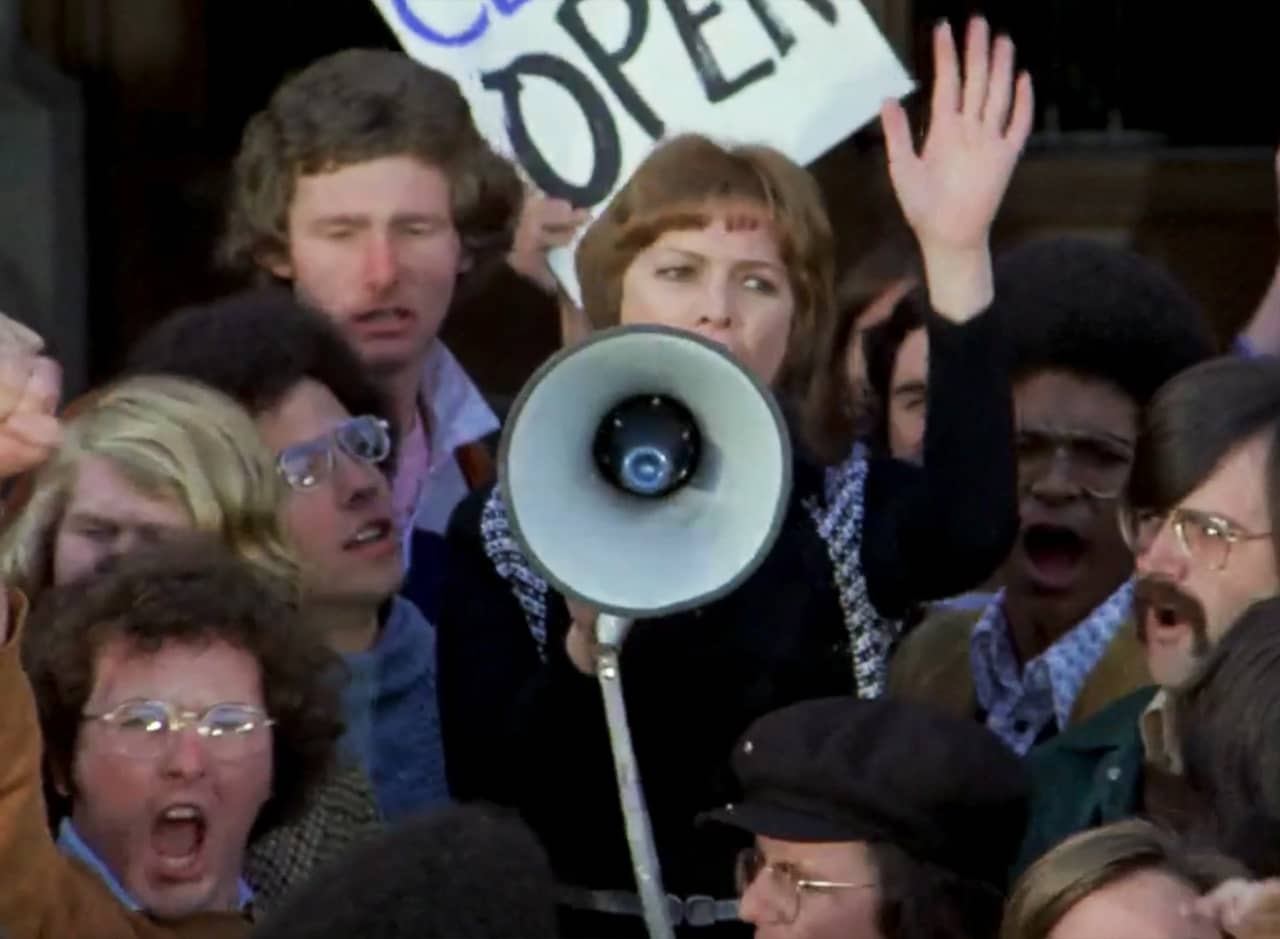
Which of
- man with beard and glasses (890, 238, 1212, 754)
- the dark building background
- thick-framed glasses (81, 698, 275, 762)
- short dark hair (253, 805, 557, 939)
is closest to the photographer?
short dark hair (253, 805, 557, 939)

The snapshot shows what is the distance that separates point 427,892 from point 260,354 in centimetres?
205

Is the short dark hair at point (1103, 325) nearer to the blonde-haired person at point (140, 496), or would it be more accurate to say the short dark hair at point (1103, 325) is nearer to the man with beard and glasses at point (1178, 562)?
the man with beard and glasses at point (1178, 562)

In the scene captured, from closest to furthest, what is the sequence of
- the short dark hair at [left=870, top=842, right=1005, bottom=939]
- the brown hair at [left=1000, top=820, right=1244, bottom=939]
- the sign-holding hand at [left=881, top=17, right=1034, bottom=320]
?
the brown hair at [left=1000, top=820, right=1244, bottom=939], the short dark hair at [left=870, top=842, right=1005, bottom=939], the sign-holding hand at [left=881, top=17, right=1034, bottom=320]

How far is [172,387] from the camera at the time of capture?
4805 mm

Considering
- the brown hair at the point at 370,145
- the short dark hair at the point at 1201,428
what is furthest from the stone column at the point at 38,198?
the short dark hair at the point at 1201,428

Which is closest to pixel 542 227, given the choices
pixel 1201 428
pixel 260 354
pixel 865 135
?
pixel 260 354

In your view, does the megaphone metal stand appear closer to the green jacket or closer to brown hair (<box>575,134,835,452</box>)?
the green jacket

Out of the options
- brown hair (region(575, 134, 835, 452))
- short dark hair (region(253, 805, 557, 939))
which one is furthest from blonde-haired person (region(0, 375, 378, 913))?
short dark hair (region(253, 805, 557, 939))

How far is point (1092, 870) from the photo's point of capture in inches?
147

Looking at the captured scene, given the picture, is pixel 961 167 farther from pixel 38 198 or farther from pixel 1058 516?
pixel 38 198

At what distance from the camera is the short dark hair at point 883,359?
5.47 meters

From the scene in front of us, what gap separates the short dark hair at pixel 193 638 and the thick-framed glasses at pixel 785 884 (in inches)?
19.7

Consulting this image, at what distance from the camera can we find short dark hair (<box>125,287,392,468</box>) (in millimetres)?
5055

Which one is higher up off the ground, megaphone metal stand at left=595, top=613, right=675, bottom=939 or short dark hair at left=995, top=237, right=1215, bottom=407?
short dark hair at left=995, top=237, right=1215, bottom=407
